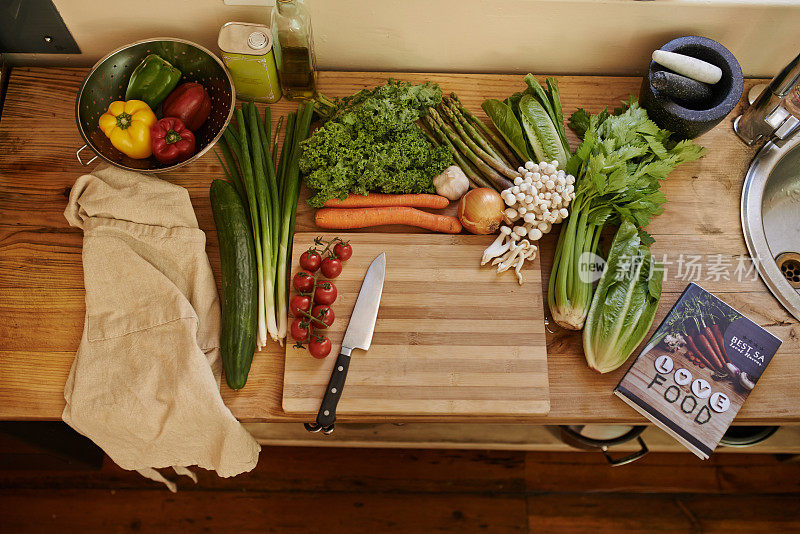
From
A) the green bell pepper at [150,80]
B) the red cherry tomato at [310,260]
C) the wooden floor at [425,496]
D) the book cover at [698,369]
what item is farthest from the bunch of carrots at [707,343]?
the green bell pepper at [150,80]

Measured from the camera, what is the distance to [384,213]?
4.09 feet

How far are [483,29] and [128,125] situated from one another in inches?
33.0

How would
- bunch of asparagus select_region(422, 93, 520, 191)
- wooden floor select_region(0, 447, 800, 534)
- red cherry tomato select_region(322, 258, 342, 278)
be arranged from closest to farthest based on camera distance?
red cherry tomato select_region(322, 258, 342, 278)
bunch of asparagus select_region(422, 93, 520, 191)
wooden floor select_region(0, 447, 800, 534)

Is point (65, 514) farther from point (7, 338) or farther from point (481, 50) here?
point (481, 50)

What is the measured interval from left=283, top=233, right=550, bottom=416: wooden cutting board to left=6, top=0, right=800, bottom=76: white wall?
49cm

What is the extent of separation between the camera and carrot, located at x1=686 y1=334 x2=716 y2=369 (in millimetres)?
1164

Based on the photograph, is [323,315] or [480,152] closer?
[323,315]

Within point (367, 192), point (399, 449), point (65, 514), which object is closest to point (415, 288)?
point (367, 192)

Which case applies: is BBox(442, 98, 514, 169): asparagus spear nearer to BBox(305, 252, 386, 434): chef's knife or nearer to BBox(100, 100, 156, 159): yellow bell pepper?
BBox(305, 252, 386, 434): chef's knife

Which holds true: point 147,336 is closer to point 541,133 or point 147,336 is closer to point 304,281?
point 304,281

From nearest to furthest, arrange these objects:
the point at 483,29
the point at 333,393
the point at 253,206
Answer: the point at 333,393 → the point at 253,206 → the point at 483,29

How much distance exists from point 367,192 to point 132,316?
55 centimetres

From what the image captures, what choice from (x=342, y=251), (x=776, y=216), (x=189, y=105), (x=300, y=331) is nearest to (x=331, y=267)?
(x=342, y=251)

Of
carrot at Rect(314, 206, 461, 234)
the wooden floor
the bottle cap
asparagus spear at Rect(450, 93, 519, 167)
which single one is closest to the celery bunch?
asparagus spear at Rect(450, 93, 519, 167)
